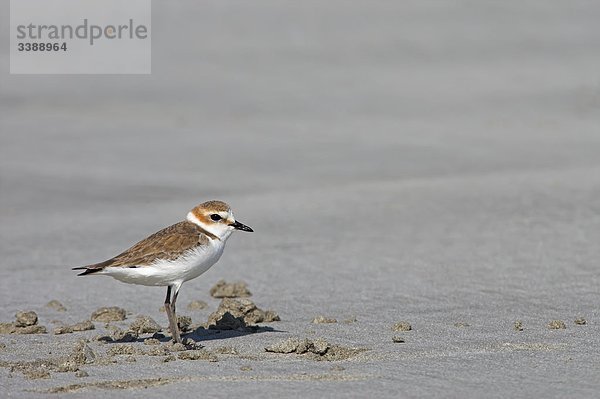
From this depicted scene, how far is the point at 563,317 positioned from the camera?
263 inches

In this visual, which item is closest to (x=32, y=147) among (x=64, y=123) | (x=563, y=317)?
(x=64, y=123)

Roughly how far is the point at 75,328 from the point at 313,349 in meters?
1.69

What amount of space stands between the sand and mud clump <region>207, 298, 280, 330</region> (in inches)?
2.9

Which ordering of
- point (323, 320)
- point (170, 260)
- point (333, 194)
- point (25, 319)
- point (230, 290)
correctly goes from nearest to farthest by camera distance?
point (170, 260)
point (25, 319)
point (323, 320)
point (230, 290)
point (333, 194)

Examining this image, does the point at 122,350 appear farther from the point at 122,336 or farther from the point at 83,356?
the point at 122,336

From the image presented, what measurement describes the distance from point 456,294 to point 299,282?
3.89 feet

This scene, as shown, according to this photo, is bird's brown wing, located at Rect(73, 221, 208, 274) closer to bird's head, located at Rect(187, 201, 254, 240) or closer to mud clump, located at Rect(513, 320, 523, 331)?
bird's head, located at Rect(187, 201, 254, 240)

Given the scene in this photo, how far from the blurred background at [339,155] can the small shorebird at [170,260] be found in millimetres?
970

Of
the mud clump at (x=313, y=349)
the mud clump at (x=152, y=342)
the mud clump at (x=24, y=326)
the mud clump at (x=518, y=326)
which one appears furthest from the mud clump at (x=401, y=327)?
the mud clump at (x=24, y=326)

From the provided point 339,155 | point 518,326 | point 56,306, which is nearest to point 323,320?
point 518,326

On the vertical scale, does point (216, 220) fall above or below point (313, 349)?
above

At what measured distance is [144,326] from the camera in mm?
6465

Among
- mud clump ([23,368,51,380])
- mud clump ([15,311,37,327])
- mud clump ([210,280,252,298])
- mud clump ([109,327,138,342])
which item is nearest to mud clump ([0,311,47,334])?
mud clump ([15,311,37,327])

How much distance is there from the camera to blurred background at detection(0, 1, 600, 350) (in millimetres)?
8180
